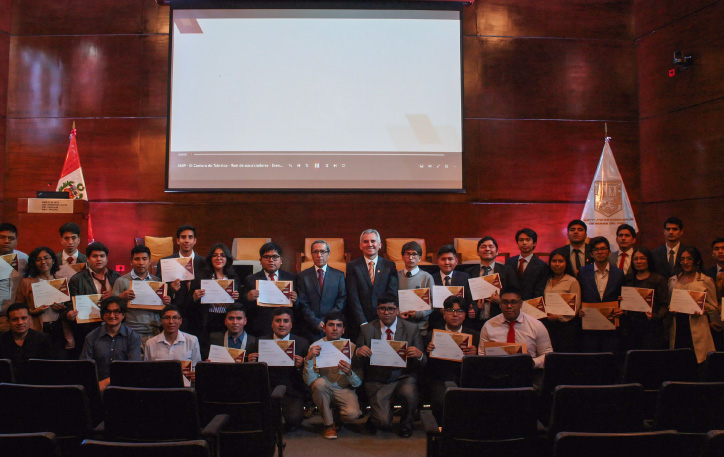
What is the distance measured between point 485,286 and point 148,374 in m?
2.77

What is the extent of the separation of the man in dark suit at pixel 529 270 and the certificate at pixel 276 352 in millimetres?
2243

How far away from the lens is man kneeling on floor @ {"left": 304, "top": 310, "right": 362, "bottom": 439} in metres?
4.05

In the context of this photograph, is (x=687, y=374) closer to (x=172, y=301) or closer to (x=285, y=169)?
(x=172, y=301)

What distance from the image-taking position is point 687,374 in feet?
10.8

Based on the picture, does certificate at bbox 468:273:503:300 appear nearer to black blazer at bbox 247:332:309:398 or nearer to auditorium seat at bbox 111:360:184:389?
black blazer at bbox 247:332:309:398

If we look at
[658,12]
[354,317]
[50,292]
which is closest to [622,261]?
[354,317]

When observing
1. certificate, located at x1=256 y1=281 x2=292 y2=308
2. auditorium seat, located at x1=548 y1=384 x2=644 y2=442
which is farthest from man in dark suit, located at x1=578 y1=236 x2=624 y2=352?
certificate, located at x1=256 y1=281 x2=292 y2=308

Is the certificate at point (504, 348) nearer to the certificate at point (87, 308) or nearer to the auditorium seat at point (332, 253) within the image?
the auditorium seat at point (332, 253)

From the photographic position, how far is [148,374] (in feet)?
9.79

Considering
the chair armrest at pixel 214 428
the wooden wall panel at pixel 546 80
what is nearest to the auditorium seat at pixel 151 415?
the chair armrest at pixel 214 428

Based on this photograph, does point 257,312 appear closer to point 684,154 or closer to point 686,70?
point 684,154

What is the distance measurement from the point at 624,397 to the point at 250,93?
19.1 ft

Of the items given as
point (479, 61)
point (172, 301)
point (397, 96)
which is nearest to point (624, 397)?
point (172, 301)

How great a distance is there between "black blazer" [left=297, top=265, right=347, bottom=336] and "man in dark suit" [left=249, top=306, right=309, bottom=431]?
0.40 metres
